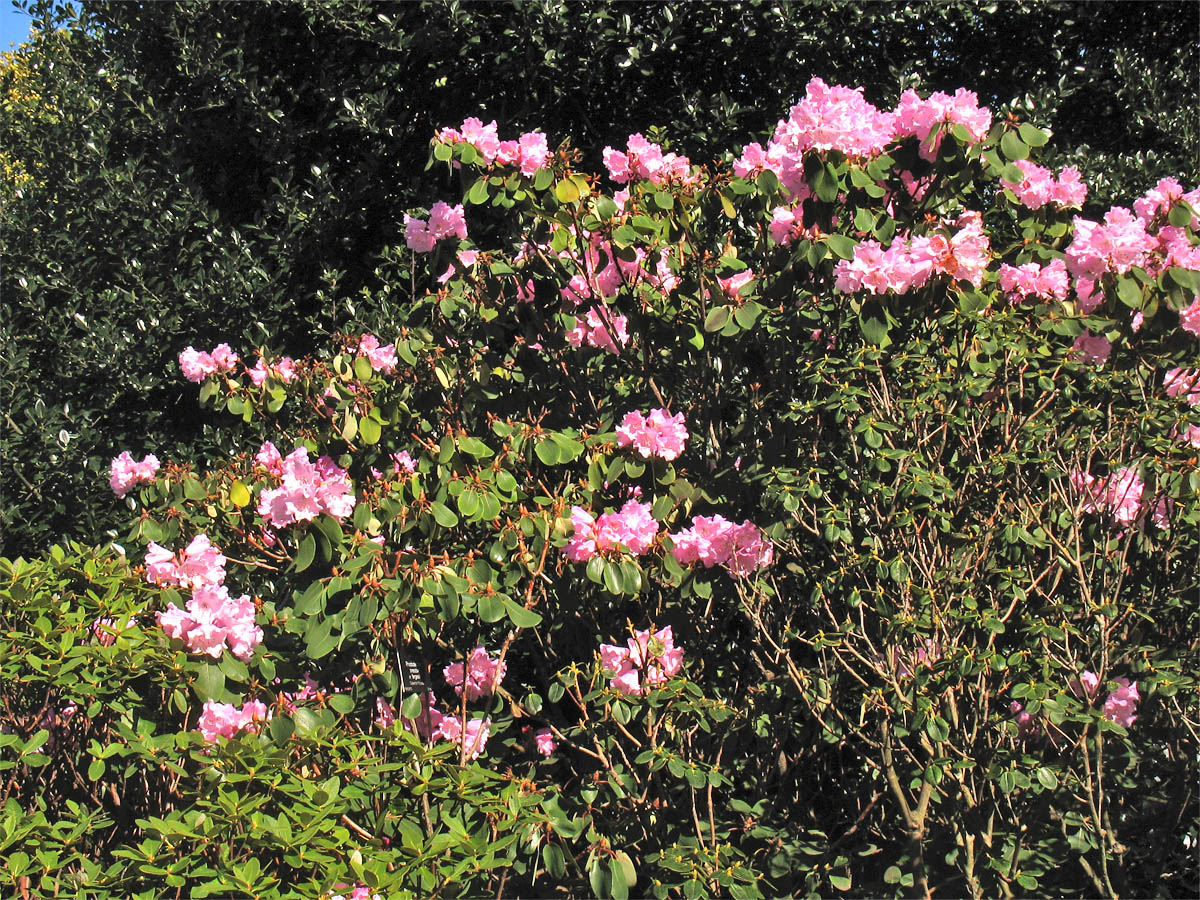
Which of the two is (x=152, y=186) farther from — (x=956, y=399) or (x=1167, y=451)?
(x=1167, y=451)

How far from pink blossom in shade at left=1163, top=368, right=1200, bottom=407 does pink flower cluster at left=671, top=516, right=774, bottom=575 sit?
1103mm

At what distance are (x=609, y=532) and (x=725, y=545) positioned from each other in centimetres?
29

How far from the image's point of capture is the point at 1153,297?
97.0 inches

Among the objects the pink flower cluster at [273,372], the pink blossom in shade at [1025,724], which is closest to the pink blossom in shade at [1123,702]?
the pink blossom in shade at [1025,724]

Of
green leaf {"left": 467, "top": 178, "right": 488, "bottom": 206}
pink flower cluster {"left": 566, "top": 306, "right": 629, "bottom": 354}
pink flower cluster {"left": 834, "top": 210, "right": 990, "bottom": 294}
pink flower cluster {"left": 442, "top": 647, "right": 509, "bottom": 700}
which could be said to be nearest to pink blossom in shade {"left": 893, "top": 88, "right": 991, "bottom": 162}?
pink flower cluster {"left": 834, "top": 210, "right": 990, "bottom": 294}

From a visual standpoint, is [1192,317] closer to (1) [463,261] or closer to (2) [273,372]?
(1) [463,261]

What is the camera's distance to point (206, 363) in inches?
123

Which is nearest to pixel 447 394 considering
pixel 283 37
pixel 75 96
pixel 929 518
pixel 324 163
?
pixel 929 518

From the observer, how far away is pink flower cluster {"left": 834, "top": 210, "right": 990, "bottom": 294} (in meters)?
2.38

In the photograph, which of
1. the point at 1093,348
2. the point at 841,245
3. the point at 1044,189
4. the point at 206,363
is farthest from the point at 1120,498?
the point at 206,363

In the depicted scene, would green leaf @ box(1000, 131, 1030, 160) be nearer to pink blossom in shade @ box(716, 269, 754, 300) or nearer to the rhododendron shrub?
the rhododendron shrub

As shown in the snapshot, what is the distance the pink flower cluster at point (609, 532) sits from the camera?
7.81ft

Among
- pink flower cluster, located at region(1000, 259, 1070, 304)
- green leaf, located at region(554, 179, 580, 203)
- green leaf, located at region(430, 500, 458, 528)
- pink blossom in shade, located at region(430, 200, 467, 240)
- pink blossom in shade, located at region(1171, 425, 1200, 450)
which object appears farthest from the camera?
pink blossom in shade, located at region(430, 200, 467, 240)

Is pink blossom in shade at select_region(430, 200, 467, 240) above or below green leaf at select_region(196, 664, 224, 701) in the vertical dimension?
above
